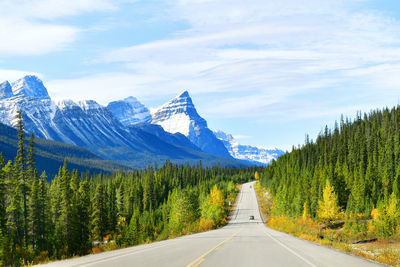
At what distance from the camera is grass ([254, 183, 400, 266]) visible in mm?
18655

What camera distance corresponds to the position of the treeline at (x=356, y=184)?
67.7 meters

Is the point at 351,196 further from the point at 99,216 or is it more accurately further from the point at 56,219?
the point at 56,219

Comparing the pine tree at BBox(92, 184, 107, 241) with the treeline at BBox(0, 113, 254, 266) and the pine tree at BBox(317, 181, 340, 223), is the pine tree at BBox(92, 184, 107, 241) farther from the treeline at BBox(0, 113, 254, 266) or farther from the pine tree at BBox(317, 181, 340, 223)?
the pine tree at BBox(317, 181, 340, 223)

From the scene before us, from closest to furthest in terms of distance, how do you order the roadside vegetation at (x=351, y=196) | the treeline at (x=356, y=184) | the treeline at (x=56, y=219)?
the treeline at (x=56, y=219) < the roadside vegetation at (x=351, y=196) < the treeline at (x=356, y=184)

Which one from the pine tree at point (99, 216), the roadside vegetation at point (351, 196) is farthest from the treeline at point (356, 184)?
the pine tree at point (99, 216)

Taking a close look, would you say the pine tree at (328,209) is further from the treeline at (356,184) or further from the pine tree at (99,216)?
the pine tree at (99,216)

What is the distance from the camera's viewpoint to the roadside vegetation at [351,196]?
53.4 meters

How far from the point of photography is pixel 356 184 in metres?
92.1

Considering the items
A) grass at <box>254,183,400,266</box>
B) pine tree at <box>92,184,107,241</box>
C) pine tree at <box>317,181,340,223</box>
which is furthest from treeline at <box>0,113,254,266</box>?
pine tree at <box>317,181,340,223</box>

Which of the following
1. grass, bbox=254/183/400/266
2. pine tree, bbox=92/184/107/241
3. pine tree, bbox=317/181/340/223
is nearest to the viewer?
grass, bbox=254/183/400/266

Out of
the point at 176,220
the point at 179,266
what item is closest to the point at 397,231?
the point at 176,220

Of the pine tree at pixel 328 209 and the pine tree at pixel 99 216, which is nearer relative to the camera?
the pine tree at pixel 328 209

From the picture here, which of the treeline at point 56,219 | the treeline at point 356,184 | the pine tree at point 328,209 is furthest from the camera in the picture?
the pine tree at point 328,209

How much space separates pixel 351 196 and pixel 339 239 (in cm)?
5293
